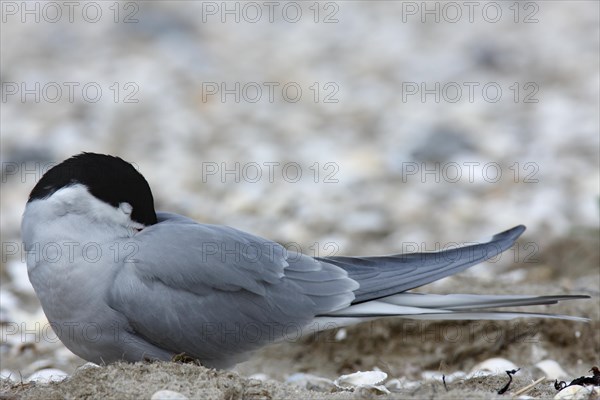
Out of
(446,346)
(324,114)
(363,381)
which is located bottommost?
(446,346)

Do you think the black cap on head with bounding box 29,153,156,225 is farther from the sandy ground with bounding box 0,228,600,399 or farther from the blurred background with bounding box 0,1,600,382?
the blurred background with bounding box 0,1,600,382

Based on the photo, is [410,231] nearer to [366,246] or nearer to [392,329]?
[366,246]

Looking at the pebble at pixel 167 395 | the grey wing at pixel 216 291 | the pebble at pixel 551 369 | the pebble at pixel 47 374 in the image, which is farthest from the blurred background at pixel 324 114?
the pebble at pixel 167 395

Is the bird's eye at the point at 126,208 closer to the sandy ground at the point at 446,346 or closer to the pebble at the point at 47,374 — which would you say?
the pebble at the point at 47,374

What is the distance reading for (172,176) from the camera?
7168mm

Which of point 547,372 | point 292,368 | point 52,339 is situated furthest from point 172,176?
point 547,372

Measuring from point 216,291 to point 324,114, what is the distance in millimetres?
4802

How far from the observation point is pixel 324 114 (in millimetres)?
8125

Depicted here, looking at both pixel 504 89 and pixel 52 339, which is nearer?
pixel 52 339

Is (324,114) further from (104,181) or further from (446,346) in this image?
(104,181)

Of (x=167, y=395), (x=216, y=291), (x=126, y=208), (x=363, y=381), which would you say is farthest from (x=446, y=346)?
(x=167, y=395)

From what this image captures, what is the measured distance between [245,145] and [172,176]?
71 centimetres

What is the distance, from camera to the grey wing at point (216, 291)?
3355mm

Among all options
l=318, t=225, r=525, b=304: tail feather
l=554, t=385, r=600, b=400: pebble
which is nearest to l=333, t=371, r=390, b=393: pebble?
l=318, t=225, r=525, b=304: tail feather
